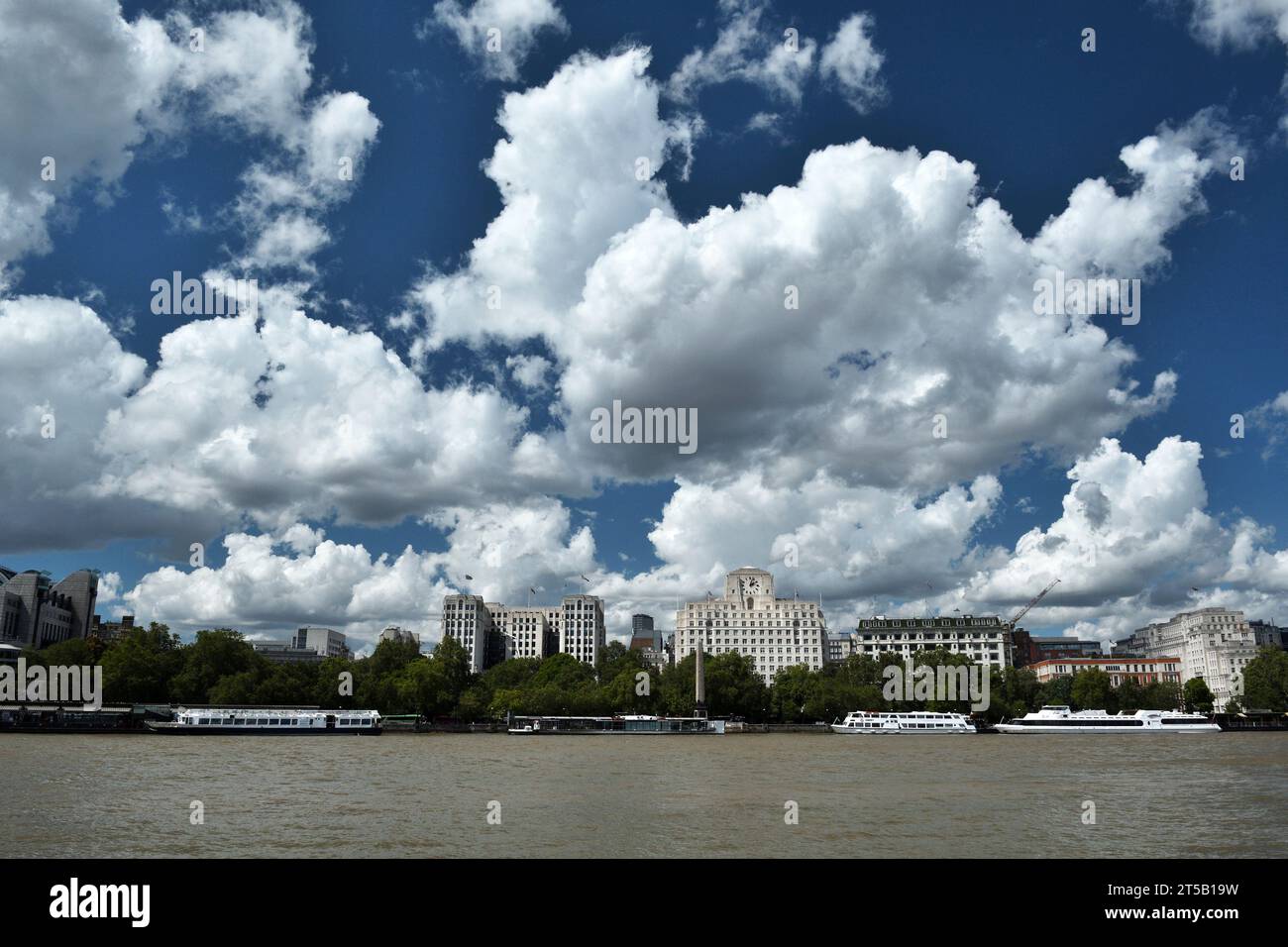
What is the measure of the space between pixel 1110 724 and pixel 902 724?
102ft

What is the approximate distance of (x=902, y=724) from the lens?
149625 millimetres

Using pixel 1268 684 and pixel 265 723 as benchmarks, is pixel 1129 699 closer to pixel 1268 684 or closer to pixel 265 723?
pixel 1268 684

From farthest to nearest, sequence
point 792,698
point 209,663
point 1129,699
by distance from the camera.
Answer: point 1129,699, point 792,698, point 209,663

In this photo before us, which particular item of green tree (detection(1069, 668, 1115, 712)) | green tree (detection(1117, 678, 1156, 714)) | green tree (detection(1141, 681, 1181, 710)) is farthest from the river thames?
green tree (detection(1141, 681, 1181, 710))

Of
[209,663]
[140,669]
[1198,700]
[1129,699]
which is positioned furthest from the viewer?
[1198,700]

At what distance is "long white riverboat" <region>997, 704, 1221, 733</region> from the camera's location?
146 metres

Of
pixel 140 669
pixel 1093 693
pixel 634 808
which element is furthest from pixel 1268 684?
pixel 140 669

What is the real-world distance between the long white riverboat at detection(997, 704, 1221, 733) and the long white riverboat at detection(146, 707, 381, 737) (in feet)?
335

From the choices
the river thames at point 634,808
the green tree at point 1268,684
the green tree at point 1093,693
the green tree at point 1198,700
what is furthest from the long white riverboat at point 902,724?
the river thames at point 634,808

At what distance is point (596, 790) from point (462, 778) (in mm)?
10529

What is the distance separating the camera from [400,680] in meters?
165

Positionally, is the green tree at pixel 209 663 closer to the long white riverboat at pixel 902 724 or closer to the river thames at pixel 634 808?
the river thames at pixel 634 808

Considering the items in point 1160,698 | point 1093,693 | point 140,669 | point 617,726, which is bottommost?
point 1160,698
